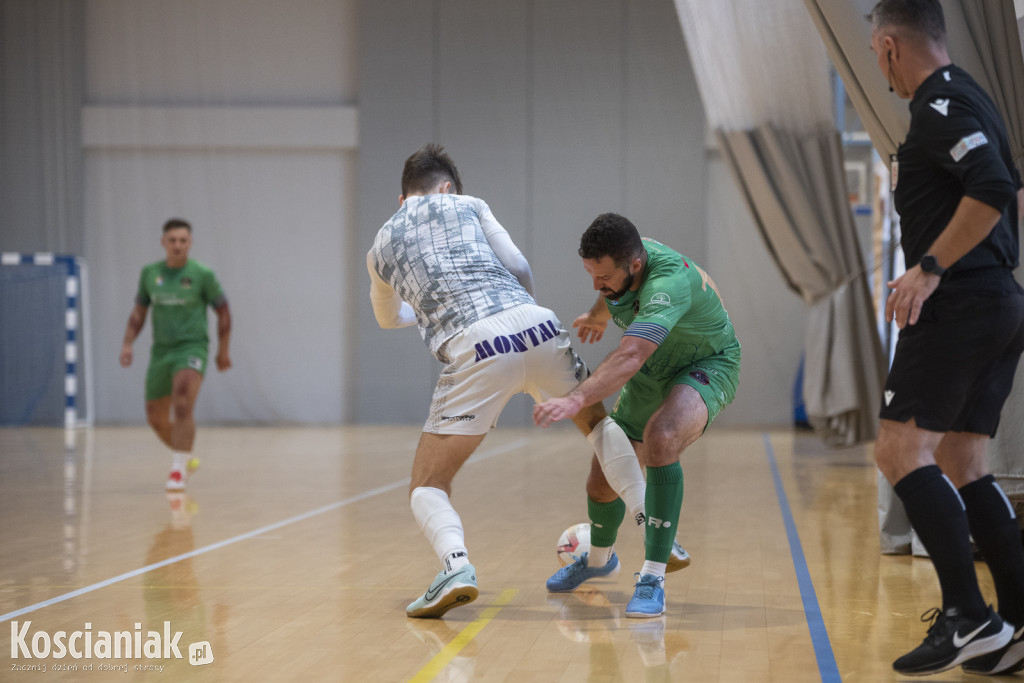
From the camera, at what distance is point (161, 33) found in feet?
47.4

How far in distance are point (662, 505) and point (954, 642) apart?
1.05m

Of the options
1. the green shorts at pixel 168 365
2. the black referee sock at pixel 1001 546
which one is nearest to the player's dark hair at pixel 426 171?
the black referee sock at pixel 1001 546

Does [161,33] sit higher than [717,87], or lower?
higher

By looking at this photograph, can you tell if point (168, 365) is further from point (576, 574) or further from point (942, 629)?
point (942, 629)

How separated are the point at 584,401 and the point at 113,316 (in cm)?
1264

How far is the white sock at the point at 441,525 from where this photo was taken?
127 inches

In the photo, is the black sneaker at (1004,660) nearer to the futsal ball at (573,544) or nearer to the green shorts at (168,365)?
the futsal ball at (573,544)

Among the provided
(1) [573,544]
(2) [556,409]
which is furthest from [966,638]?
(1) [573,544]

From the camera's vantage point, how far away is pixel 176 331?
7.23 metres

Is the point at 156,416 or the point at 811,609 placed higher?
the point at 811,609

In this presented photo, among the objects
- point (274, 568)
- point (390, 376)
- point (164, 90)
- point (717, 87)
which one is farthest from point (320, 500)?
point (164, 90)

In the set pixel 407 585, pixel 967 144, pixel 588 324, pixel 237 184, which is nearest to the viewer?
pixel 967 144

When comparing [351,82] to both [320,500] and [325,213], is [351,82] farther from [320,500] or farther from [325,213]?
[320,500]

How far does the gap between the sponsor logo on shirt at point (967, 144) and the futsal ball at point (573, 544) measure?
6.75ft
